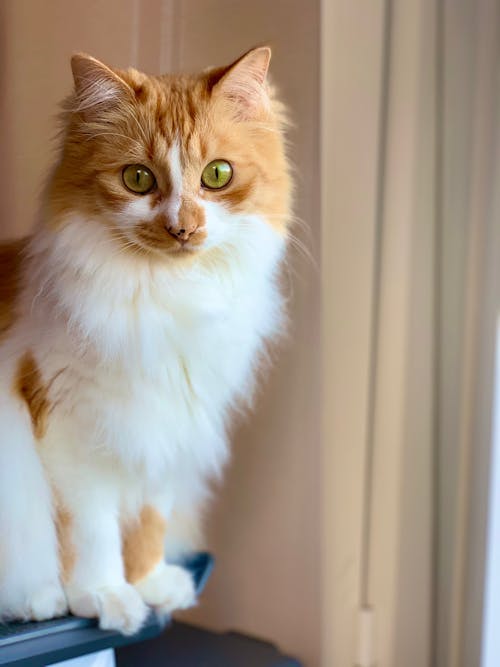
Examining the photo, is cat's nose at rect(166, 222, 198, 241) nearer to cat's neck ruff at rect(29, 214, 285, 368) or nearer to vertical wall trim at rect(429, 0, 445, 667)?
cat's neck ruff at rect(29, 214, 285, 368)

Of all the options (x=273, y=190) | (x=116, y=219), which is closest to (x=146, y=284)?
(x=116, y=219)

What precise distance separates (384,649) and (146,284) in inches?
32.1

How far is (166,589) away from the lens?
116 centimetres

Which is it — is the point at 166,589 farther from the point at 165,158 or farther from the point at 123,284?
the point at 165,158

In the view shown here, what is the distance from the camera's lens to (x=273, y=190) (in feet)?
3.68

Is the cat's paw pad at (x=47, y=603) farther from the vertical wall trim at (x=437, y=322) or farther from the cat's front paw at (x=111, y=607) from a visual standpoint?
the vertical wall trim at (x=437, y=322)

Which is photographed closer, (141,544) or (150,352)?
(150,352)

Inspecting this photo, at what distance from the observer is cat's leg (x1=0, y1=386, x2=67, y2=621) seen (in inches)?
41.6

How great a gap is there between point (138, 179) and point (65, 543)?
1.68ft

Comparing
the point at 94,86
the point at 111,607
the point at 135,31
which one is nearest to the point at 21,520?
the point at 111,607

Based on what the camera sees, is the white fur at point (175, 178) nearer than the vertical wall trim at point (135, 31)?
Yes

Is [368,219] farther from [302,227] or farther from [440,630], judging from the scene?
[440,630]

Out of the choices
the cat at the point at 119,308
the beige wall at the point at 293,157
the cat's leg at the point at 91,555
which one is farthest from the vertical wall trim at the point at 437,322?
the cat's leg at the point at 91,555

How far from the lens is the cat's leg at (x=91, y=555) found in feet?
3.50
